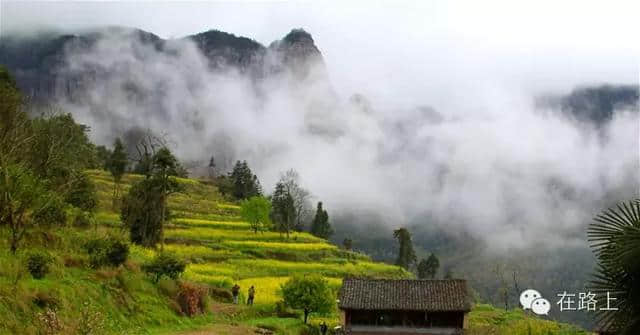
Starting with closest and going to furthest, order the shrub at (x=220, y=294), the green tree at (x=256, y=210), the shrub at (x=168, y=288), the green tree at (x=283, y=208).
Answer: the shrub at (x=168, y=288) → the shrub at (x=220, y=294) → the green tree at (x=256, y=210) → the green tree at (x=283, y=208)

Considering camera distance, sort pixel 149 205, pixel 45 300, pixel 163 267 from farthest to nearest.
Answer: pixel 149 205, pixel 163 267, pixel 45 300

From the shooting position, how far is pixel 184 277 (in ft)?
127

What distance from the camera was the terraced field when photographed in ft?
146

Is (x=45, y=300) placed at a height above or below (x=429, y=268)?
above

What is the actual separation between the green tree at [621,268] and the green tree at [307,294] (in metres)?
24.7

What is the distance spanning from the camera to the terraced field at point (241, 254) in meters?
44.6

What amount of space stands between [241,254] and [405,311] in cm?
1991

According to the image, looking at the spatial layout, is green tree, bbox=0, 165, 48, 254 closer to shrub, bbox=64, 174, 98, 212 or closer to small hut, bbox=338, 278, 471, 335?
shrub, bbox=64, 174, 98, 212

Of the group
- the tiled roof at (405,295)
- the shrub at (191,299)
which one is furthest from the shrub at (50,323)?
the tiled roof at (405,295)

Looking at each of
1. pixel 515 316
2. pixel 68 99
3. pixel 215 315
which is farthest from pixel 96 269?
pixel 68 99

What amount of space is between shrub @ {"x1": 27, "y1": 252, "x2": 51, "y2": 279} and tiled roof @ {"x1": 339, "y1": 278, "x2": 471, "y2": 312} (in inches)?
800

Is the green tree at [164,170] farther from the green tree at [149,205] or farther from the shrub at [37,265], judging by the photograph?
the shrub at [37,265]

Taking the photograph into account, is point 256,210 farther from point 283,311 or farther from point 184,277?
point 283,311

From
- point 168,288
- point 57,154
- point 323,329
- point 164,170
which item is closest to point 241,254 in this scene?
point 164,170
